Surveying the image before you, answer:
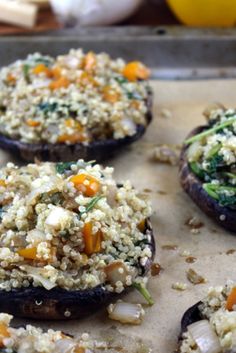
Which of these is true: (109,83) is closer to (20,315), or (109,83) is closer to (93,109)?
(93,109)

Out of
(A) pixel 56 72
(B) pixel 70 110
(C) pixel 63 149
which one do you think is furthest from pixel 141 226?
(A) pixel 56 72

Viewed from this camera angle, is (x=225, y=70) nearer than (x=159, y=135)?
No

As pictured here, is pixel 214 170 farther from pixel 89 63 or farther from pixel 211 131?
pixel 89 63

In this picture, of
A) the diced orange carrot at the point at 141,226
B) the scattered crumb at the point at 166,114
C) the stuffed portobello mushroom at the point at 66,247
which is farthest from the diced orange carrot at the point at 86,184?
the scattered crumb at the point at 166,114

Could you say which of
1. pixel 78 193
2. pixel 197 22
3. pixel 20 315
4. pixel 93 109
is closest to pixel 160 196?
pixel 93 109

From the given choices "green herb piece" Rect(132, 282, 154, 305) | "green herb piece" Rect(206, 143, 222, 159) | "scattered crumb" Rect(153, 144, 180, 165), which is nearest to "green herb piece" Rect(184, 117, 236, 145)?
"green herb piece" Rect(206, 143, 222, 159)

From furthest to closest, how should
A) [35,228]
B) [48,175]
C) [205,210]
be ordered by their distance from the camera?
[205,210], [48,175], [35,228]
